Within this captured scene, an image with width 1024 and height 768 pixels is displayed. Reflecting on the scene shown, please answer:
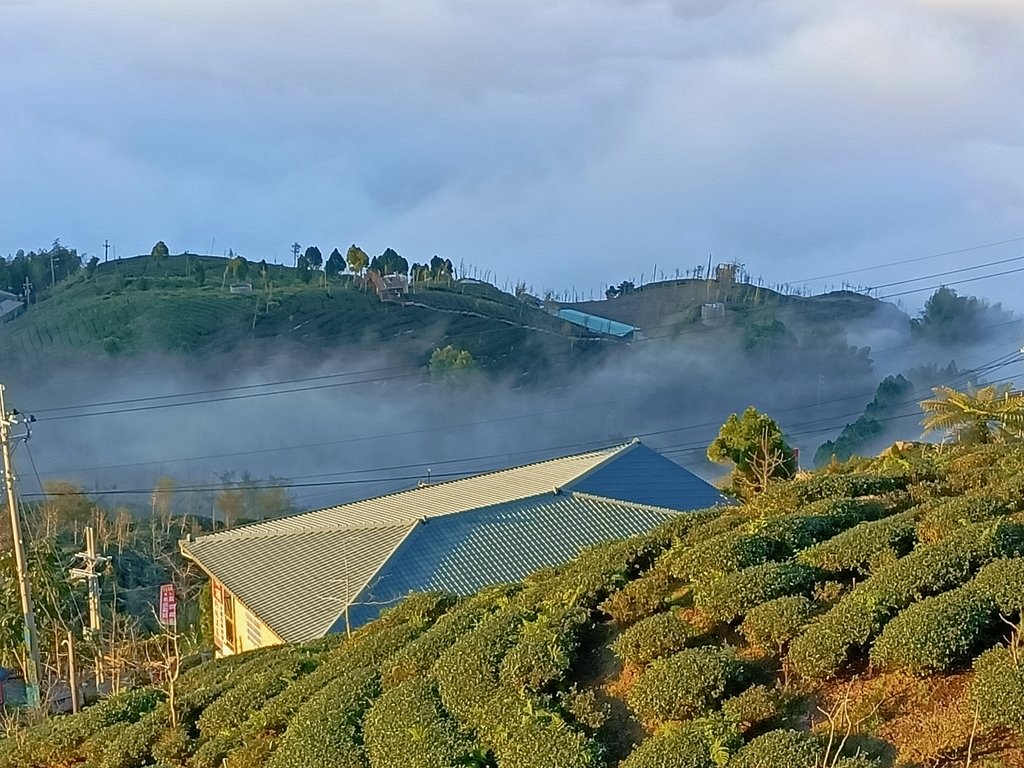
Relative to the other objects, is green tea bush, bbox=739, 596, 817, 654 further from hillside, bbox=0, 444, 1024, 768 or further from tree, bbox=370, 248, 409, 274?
tree, bbox=370, 248, 409, 274

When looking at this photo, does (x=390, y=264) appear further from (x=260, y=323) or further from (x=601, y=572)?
(x=601, y=572)

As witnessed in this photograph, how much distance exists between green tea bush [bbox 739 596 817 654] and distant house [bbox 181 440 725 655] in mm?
9209

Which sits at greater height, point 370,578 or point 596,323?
point 596,323

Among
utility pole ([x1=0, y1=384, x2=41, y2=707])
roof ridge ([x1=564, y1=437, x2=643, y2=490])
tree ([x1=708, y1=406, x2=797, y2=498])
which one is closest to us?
utility pole ([x1=0, y1=384, x2=41, y2=707])

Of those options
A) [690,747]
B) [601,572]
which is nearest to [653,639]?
[690,747]

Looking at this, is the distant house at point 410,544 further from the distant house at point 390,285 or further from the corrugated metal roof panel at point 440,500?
the distant house at point 390,285

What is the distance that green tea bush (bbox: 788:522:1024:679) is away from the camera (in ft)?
23.7

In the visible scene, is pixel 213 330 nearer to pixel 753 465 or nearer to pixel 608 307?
pixel 608 307

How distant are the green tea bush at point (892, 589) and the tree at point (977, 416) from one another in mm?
11855

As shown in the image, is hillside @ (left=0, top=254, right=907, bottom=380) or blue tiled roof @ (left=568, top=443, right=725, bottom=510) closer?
blue tiled roof @ (left=568, top=443, right=725, bottom=510)

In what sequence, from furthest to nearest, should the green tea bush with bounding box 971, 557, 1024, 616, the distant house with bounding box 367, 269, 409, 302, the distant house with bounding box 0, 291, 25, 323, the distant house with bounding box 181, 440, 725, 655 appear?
the distant house with bounding box 367, 269, 409, 302
the distant house with bounding box 0, 291, 25, 323
the distant house with bounding box 181, 440, 725, 655
the green tea bush with bounding box 971, 557, 1024, 616

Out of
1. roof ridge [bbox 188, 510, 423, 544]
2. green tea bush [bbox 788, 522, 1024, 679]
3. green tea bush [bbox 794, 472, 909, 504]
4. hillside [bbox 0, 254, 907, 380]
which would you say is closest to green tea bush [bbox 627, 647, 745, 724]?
Result: green tea bush [bbox 788, 522, 1024, 679]

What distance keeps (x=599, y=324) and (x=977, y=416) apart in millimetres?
64724

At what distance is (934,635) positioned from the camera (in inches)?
269
